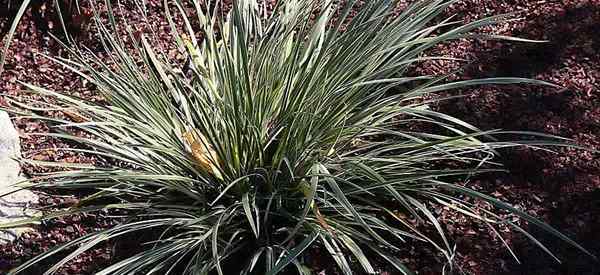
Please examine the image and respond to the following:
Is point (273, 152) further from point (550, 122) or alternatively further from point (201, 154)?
point (550, 122)

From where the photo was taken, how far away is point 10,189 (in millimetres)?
3041

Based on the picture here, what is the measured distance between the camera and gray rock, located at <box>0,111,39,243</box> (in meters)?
2.97

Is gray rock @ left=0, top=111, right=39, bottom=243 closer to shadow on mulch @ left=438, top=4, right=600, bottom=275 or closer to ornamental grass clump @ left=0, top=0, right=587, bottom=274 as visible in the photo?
ornamental grass clump @ left=0, top=0, right=587, bottom=274

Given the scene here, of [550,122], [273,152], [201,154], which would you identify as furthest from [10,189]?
[550,122]

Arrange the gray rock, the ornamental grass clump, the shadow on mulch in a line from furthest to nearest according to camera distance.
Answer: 1. the gray rock
2. the shadow on mulch
3. the ornamental grass clump

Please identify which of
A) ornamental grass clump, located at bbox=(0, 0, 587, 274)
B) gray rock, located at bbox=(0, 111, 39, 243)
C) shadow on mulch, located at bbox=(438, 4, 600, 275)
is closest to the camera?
ornamental grass clump, located at bbox=(0, 0, 587, 274)

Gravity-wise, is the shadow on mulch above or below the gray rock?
below

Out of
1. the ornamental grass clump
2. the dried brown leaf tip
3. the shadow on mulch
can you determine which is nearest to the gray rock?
the ornamental grass clump

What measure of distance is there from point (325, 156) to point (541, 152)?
3.00 ft

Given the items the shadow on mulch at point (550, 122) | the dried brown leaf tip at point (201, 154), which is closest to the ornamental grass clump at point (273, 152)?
the dried brown leaf tip at point (201, 154)

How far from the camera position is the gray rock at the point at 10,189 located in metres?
2.97

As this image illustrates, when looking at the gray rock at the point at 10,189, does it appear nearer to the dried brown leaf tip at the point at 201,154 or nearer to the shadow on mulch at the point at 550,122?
the dried brown leaf tip at the point at 201,154

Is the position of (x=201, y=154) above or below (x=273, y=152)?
above

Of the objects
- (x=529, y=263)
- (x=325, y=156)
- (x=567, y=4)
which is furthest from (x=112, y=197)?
(x=567, y=4)
